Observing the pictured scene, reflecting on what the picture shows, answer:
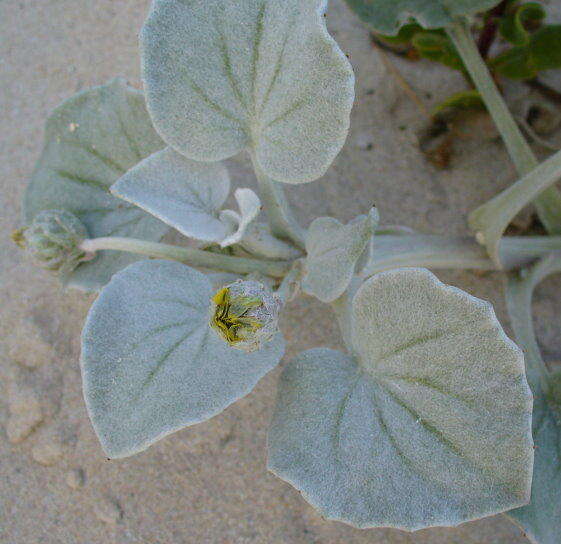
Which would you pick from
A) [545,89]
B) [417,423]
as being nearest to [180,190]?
[417,423]

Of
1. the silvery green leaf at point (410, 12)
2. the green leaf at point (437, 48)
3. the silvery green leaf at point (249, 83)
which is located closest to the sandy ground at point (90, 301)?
the green leaf at point (437, 48)

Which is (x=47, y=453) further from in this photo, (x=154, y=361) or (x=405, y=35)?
(x=405, y=35)

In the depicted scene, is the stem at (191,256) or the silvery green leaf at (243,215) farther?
the stem at (191,256)

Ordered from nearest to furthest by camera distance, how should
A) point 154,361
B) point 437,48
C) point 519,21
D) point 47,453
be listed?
point 154,361 → point 47,453 → point 519,21 → point 437,48

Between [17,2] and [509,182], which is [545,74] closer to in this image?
[509,182]

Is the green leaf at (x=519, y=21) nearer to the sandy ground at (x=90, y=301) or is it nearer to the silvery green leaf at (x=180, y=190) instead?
the sandy ground at (x=90, y=301)

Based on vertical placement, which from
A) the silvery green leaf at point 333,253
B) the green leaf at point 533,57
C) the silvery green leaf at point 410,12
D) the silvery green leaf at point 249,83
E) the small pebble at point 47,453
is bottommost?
the small pebble at point 47,453

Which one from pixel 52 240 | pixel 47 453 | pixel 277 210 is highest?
pixel 52 240
